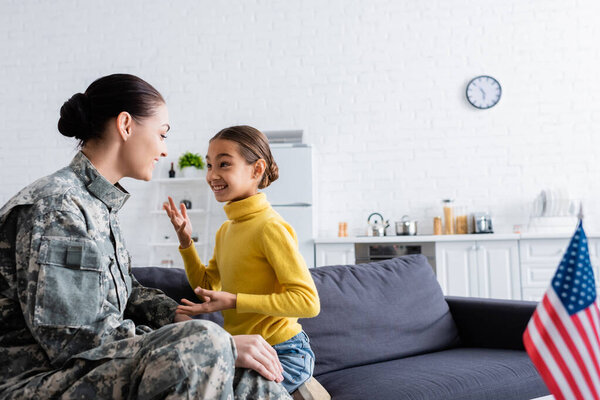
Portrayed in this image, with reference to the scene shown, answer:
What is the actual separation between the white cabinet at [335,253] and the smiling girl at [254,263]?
280 centimetres

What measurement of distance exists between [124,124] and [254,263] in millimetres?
548

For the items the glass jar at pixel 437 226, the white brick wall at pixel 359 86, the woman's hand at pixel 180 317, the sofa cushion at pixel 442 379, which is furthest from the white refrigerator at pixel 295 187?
the woman's hand at pixel 180 317

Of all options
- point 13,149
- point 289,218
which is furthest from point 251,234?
point 13,149

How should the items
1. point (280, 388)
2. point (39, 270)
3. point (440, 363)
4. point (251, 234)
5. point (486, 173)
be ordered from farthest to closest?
1. point (486, 173)
2. point (440, 363)
3. point (251, 234)
4. point (280, 388)
5. point (39, 270)

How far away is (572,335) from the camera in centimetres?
95

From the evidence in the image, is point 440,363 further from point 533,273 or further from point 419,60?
point 419,60

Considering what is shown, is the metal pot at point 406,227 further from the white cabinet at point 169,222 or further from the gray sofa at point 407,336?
the gray sofa at point 407,336

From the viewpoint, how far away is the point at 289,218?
180 inches

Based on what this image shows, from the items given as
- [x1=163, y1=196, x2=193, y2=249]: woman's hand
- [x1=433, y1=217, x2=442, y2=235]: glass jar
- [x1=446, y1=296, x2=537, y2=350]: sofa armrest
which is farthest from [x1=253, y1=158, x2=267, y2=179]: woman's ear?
[x1=433, y1=217, x2=442, y2=235]: glass jar

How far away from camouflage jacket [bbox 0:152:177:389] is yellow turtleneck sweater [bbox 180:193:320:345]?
1.22ft

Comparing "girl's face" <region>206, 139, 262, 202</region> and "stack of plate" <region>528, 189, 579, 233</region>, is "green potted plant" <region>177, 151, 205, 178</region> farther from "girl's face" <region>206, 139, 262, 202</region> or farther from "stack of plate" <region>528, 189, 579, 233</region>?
"girl's face" <region>206, 139, 262, 202</region>

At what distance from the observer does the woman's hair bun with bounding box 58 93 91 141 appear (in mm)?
1373

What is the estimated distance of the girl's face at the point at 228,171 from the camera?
1.62 metres

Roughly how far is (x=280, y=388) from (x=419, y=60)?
4525mm
